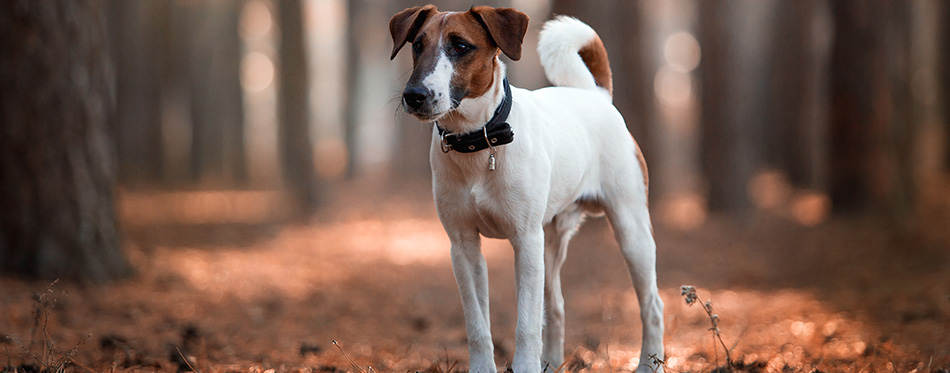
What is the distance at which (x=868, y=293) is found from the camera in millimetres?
7258

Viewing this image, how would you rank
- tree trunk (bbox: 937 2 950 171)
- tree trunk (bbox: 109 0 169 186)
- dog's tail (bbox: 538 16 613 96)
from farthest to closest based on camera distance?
tree trunk (bbox: 109 0 169 186) < tree trunk (bbox: 937 2 950 171) < dog's tail (bbox: 538 16 613 96)

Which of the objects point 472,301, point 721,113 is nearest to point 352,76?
point 721,113

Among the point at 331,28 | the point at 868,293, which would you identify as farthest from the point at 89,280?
the point at 331,28

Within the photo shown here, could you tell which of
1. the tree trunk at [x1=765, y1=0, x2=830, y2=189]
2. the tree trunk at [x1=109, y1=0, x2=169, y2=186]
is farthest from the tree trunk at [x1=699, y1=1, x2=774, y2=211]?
the tree trunk at [x1=109, y1=0, x2=169, y2=186]

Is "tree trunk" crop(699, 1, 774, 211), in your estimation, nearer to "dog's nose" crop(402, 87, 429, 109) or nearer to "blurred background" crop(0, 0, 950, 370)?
"blurred background" crop(0, 0, 950, 370)

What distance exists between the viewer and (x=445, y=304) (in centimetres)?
757

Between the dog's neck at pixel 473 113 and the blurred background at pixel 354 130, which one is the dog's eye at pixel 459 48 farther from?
the blurred background at pixel 354 130

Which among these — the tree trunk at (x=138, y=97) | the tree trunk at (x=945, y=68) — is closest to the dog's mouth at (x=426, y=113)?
the tree trunk at (x=945, y=68)

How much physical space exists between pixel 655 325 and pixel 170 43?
19.3 m

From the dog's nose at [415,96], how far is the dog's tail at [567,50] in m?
1.46

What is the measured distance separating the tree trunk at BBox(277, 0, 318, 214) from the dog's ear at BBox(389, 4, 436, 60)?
12148 mm

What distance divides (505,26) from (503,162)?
2.02ft

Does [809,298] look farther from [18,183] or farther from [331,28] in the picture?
[331,28]

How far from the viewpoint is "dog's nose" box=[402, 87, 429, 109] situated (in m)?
3.16
